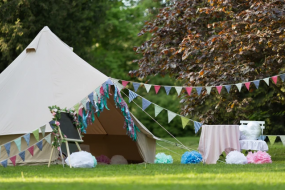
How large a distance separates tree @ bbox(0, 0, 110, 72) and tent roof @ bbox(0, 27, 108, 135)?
23.9 feet

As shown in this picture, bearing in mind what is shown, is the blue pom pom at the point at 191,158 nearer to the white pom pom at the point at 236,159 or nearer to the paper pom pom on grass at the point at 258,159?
the white pom pom at the point at 236,159

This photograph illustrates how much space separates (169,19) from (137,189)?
25.7 ft

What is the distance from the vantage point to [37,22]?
57.0ft

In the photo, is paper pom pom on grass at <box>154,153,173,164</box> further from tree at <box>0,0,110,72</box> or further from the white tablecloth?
tree at <box>0,0,110,72</box>

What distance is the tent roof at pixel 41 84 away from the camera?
857 centimetres

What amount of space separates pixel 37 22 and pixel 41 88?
9.05m

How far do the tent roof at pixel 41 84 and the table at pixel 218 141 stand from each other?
2.18 metres

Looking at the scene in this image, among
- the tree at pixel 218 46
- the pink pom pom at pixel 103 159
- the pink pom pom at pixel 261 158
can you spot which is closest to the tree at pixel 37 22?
the tree at pixel 218 46

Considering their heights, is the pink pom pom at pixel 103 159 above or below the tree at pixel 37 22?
below

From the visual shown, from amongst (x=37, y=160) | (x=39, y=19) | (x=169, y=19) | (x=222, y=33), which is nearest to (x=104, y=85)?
(x=37, y=160)

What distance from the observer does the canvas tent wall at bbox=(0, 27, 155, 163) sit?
334 inches

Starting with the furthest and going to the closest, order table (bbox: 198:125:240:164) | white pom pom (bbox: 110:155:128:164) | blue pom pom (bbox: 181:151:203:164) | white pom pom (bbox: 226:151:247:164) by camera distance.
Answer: white pom pom (bbox: 110:155:128:164), table (bbox: 198:125:240:164), blue pom pom (bbox: 181:151:203:164), white pom pom (bbox: 226:151:247:164)

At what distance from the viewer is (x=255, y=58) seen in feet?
37.4

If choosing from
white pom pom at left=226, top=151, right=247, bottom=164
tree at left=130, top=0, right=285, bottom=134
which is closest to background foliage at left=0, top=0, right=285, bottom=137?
tree at left=130, top=0, right=285, bottom=134
